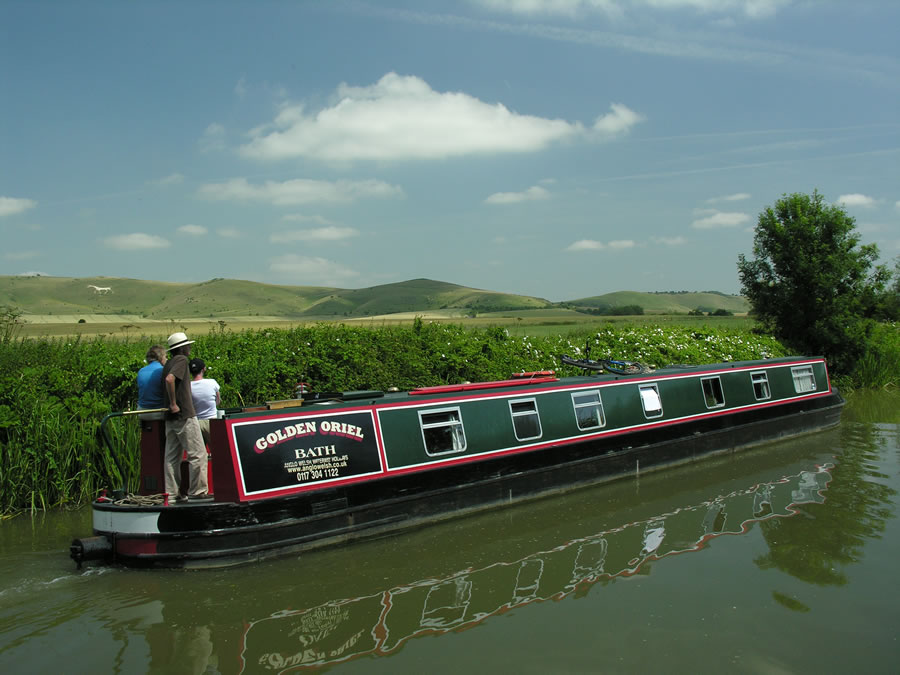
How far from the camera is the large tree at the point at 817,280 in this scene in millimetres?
20672

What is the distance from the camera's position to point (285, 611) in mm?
5941

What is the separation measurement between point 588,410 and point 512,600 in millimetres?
4517

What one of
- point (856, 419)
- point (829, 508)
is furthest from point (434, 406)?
point (856, 419)

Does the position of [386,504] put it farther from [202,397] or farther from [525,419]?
[525,419]

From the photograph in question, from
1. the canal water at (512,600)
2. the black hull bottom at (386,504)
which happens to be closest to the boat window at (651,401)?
the black hull bottom at (386,504)

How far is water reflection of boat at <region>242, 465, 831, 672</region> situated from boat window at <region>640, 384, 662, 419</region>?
7.27 feet

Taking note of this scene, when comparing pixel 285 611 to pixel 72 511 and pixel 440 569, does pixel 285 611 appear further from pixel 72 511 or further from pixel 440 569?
pixel 72 511

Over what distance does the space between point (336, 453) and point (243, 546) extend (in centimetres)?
138

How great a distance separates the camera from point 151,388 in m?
7.14

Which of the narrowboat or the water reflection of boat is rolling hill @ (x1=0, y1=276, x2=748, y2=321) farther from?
the water reflection of boat

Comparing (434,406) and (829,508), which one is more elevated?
(434,406)

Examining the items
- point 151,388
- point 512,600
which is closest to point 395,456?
point 512,600

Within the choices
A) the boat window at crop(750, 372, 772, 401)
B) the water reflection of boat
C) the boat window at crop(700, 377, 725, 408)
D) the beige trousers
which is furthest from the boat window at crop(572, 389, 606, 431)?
the beige trousers

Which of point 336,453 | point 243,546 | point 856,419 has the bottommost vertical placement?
point 856,419
